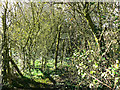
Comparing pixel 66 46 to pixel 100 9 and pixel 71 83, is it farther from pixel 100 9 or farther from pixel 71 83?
pixel 100 9

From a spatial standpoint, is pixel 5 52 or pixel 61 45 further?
pixel 61 45

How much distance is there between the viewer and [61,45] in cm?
584

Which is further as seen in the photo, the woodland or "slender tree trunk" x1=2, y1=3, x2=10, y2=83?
"slender tree trunk" x1=2, y1=3, x2=10, y2=83

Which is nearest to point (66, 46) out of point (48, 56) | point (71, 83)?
point (48, 56)

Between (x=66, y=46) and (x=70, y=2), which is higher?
(x=70, y=2)

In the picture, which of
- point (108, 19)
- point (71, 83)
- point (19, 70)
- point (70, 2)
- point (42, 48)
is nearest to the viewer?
point (108, 19)

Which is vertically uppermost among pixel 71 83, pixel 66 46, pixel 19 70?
pixel 66 46

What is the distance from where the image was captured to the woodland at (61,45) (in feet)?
7.85

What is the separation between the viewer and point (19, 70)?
4316 millimetres

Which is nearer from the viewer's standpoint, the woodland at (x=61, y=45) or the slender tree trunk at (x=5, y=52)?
the woodland at (x=61, y=45)

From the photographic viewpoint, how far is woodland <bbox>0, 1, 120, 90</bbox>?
239 cm

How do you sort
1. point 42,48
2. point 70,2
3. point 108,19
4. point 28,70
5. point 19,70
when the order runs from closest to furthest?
point 108,19 → point 70,2 → point 19,70 → point 28,70 → point 42,48

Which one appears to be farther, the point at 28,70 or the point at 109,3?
the point at 28,70

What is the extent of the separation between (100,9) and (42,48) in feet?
10.5
